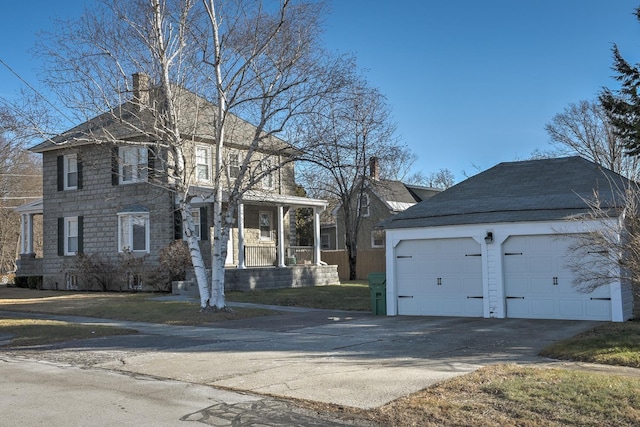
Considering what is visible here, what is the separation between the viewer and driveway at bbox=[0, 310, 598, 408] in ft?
27.5

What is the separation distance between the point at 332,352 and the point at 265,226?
1940cm

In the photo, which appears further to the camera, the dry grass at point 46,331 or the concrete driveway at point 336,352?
the dry grass at point 46,331

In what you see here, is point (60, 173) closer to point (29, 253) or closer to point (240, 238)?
point (29, 253)

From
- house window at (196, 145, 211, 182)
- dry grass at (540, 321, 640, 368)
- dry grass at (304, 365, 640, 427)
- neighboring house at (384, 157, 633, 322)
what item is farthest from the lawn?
dry grass at (304, 365, 640, 427)

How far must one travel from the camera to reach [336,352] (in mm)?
11008

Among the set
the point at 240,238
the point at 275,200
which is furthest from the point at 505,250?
the point at 275,200

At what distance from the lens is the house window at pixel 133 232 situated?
27.3 meters

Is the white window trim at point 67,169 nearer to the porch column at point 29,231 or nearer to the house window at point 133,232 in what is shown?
the house window at point 133,232

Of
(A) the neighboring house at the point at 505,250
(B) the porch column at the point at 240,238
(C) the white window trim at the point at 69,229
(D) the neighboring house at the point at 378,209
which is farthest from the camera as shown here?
(D) the neighboring house at the point at 378,209

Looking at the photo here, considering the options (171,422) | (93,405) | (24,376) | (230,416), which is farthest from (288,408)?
(24,376)

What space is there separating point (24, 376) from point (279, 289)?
17.1 meters

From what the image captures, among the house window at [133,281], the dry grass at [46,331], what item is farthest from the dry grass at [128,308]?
the house window at [133,281]

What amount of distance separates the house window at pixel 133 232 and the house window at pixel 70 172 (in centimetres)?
363

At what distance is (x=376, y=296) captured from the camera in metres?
17.7
